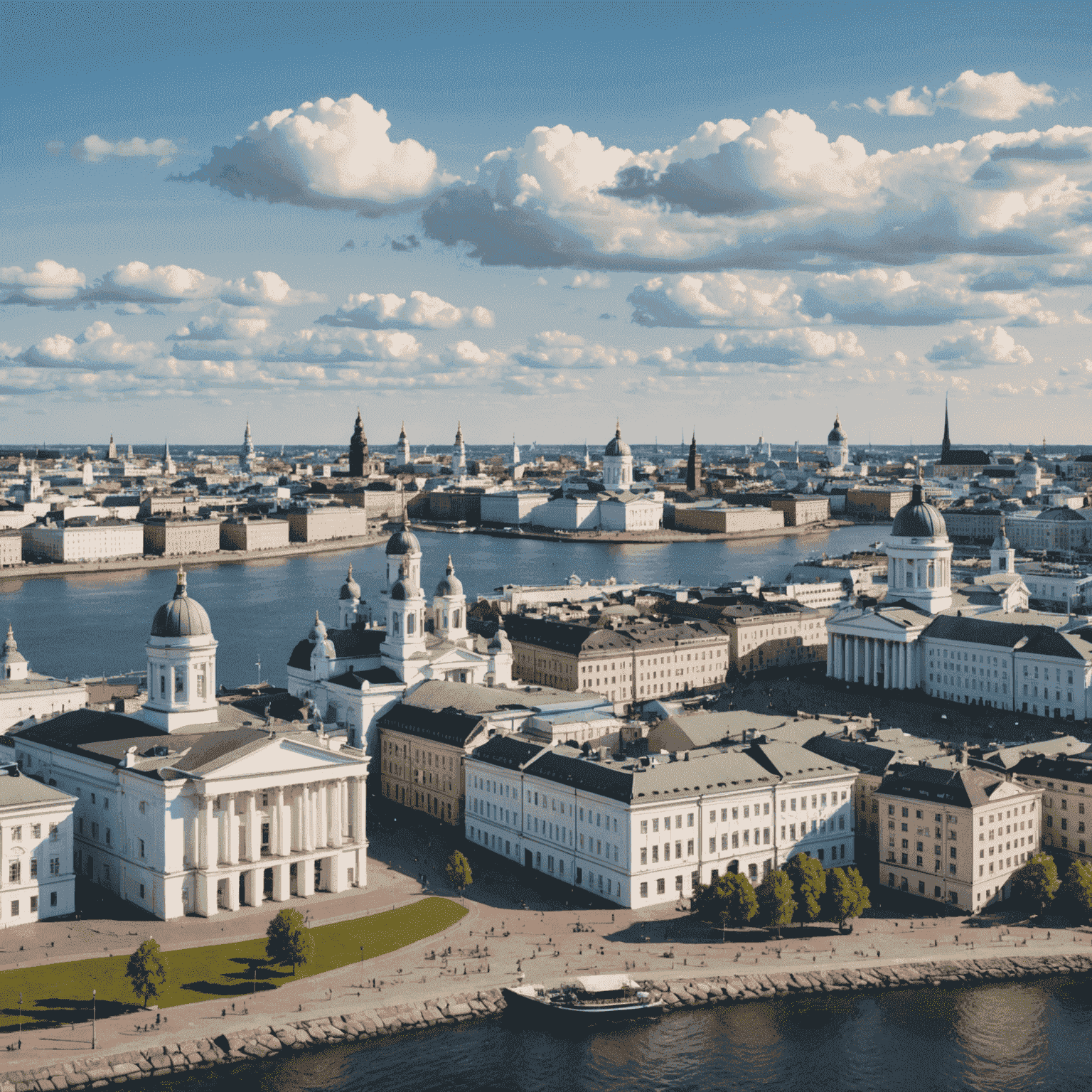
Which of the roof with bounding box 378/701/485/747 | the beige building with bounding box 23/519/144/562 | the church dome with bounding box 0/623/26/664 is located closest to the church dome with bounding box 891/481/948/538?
the roof with bounding box 378/701/485/747

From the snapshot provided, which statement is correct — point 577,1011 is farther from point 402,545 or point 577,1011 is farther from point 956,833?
point 402,545

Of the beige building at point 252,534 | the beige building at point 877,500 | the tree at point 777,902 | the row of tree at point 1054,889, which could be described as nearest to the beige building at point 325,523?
the beige building at point 252,534

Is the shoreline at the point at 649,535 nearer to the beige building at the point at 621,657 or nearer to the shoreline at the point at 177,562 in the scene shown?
the shoreline at the point at 177,562

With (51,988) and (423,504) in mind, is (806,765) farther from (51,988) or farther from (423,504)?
(423,504)

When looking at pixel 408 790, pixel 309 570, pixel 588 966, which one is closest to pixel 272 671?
pixel 408 790

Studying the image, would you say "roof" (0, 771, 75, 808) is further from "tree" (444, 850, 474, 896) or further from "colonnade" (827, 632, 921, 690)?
"colonnade" (827, 632, 921, 690)

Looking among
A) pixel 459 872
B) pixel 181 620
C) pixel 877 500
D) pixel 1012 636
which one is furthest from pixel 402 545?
pixel 877 500

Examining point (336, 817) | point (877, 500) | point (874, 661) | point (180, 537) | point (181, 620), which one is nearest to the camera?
point (336, 817)
